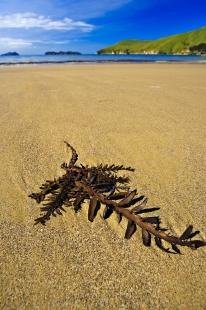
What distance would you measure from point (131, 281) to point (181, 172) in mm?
1553

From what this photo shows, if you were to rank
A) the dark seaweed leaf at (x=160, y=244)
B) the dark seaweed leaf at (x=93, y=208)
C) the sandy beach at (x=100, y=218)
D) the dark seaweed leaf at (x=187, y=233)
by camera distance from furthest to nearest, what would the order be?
the dark seaweed leaf at (x=93, y=208) < the dark seaweed leaf at (x=187, y=233) < the dark seaweed leaf at (x=160, y=244) < the sandy beach at (x=100, y=218)

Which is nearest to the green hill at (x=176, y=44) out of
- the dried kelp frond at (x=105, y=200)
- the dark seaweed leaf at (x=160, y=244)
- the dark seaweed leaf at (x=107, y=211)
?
the dried kelp frond at (x=105, y=200)

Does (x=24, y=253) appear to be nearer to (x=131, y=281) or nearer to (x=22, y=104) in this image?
(x=131, y=281)

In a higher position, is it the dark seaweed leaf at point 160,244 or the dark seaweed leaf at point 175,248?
the dark seaweed leaf at point 160,244

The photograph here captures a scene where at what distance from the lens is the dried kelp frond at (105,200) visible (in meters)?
2.25

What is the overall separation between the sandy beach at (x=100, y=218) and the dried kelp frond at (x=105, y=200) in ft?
0.19

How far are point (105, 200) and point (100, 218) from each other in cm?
15

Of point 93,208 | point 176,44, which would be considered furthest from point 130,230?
point 176,44

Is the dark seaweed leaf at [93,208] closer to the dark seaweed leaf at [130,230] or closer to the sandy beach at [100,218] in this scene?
the sandy beach at [100,218]

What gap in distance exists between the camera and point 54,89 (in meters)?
8.34

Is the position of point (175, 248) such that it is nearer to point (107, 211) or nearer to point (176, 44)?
point (107, 211)

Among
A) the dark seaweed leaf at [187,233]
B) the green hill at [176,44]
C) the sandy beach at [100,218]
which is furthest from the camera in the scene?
the green hill at [176,44]

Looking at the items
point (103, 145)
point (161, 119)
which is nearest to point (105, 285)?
point (103, 145)

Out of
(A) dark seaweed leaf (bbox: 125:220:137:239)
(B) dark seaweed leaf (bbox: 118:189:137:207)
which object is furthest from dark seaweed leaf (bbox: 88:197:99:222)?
(A) dark seaweed leaf (bbox: 125:220:137:239)
